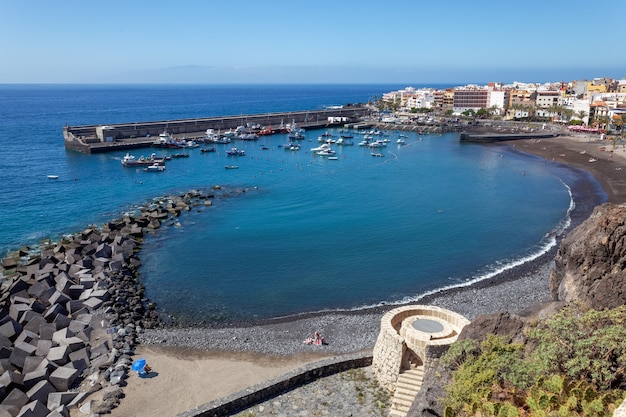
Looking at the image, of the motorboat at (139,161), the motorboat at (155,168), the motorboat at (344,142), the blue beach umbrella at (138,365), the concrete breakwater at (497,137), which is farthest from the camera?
the concrete breakwater at (497,137)

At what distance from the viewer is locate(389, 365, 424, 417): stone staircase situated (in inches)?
674

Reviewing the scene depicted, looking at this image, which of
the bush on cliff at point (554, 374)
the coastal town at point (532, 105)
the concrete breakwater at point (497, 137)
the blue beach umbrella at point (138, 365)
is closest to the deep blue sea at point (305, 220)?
the blue beach umbrella at point (138, 365)

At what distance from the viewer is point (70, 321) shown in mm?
25031

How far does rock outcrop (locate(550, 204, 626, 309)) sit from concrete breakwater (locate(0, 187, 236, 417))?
63.6 ft

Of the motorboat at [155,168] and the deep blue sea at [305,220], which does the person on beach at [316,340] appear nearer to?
the deep blue sea at [305,220]

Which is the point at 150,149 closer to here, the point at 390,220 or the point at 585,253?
the point at 390,220

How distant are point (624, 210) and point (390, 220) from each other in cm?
2697

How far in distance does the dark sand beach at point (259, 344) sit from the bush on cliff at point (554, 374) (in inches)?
360

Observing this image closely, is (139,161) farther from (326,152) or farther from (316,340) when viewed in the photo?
(316,340)

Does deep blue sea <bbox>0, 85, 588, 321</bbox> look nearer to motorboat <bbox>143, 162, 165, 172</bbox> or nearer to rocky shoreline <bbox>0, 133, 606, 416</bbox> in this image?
rocky shoreline <bbox>0, 133, 606, 416</bbox>

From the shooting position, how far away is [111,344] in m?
23.0

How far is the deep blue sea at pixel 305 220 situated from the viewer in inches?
1261

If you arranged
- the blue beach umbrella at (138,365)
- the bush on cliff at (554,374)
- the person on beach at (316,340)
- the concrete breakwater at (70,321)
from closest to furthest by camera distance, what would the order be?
the bush on cliff at (554,374)
the concrete breakwater at (70,321)
the blue beach umbrella at (138,365)
the person on beach at (316,340)

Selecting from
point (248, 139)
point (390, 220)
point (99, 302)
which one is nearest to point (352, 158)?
point (248, 139)
